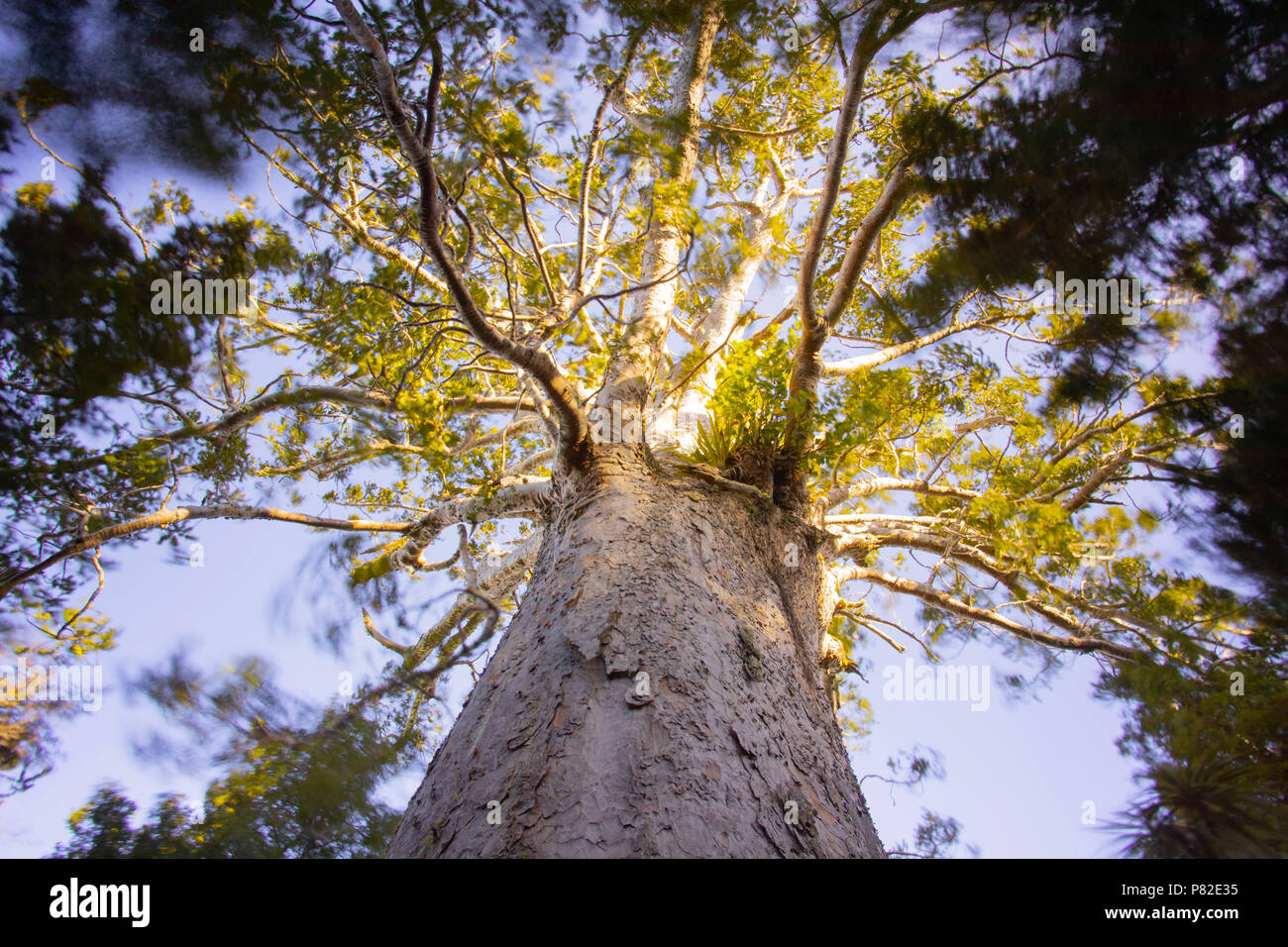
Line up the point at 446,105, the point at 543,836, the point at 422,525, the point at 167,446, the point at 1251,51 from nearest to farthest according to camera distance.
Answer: the point at 543,836 < the point at 1251,51 < the point at 446,105 < the point at 167,446 < the point at 422,525

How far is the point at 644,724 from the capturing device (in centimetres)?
149

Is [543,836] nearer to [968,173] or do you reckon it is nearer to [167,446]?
[968,173]

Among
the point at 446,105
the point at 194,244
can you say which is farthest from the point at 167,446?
the point at 446,105

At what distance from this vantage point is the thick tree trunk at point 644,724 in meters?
1.27

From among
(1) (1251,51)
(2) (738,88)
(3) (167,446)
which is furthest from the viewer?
(2) (738,88)

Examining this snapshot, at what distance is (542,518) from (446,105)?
2197mm

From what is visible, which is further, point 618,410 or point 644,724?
point 618,410

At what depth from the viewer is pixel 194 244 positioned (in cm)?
280

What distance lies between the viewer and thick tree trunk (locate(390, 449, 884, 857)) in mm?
1272

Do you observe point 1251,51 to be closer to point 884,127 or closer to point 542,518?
point 884,127

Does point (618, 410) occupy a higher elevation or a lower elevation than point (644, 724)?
higher

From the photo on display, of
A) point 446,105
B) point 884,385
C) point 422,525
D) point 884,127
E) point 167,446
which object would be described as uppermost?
point 884,127

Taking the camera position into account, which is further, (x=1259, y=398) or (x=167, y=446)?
(x=167, y=446)

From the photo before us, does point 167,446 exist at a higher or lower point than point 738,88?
lower
